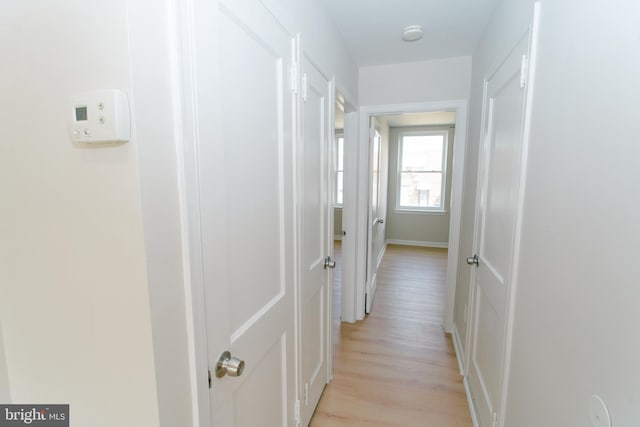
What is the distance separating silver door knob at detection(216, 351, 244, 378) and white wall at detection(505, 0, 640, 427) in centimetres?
92

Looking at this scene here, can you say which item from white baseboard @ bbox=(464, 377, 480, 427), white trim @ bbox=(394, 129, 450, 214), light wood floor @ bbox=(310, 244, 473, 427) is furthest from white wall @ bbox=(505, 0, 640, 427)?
white trim @ bbox=(394, 129, 450, 214)

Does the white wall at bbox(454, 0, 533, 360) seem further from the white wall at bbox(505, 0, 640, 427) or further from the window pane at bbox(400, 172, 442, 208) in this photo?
the window pane at bbox(400, 172, 442, 208)

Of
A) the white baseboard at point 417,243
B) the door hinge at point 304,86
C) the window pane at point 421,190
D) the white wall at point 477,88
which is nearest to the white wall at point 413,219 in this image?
the white baseboard at point 417,243

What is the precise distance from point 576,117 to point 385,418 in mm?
1819

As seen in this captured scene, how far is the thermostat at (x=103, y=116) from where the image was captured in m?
0.58

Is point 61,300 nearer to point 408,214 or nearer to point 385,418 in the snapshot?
point 385,418

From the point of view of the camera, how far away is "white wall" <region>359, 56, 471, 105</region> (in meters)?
2.50

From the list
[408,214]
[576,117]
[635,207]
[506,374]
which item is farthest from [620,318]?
[408,214]

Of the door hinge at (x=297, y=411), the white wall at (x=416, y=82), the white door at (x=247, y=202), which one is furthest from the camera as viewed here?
the white wall at (x=416, y=82)

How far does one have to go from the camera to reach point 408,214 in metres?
5.93

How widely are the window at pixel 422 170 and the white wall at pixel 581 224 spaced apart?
186 inches

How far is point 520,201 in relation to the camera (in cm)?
123

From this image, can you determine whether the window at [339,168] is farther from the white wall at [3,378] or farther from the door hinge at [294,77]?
the white wall at [3,378]

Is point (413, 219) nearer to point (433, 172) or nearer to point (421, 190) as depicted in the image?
point (421, 190)
